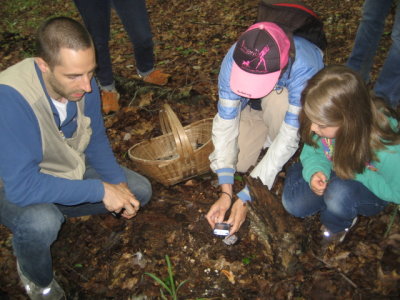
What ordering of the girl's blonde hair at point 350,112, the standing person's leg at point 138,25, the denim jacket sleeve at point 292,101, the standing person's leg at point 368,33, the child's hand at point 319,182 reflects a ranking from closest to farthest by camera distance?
the girl's blonde hair at point 350,112
the denim jacket sleeve at point 292,101
the child's hand at point 319,182
the standing person's leg at point 368,33
the standing person's leg at point 138,25

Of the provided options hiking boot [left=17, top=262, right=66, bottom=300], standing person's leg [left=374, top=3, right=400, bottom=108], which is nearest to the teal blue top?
standing person's leg [left=374, top=3, right=400, bottom=108]

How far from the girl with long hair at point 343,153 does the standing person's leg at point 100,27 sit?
2.35 m

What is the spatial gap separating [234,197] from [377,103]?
146cm

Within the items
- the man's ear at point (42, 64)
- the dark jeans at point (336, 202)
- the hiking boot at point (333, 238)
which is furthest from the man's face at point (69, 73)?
the hiking boot at point (333, 238)

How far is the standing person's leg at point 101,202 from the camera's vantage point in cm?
262

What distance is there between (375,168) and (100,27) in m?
3.22

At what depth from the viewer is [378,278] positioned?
2.22m

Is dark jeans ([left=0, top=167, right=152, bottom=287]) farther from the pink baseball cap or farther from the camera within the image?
the pink baseball cap

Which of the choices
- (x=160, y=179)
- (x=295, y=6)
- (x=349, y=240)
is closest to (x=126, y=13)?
(x=160, y=179)

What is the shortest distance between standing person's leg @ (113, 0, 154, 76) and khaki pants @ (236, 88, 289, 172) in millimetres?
1684

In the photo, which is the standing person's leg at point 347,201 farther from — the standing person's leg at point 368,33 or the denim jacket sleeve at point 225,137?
the standing person's leg at point 368,33

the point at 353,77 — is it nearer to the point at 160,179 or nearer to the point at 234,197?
the point at 234,197

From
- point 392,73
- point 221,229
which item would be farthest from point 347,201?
point 392,73

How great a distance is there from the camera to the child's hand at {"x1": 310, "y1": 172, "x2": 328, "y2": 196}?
90.0 inches
